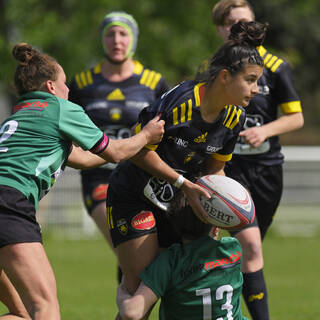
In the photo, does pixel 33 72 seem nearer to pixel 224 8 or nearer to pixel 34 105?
pixel 34 105

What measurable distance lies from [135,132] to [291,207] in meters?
11.2

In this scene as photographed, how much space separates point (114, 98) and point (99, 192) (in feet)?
2.90

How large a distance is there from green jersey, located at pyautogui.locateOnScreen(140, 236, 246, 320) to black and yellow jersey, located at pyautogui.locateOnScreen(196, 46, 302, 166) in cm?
138

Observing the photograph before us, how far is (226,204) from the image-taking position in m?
4.95

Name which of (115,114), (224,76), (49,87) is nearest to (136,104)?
(115,114)

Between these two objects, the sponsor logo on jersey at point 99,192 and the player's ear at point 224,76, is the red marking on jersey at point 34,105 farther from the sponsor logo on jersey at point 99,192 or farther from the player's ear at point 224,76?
the sponsor logo on jersey at point 99,192

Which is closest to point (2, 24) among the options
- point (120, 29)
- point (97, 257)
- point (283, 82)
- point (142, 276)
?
point (97, 257)

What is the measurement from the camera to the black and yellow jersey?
6.30 m

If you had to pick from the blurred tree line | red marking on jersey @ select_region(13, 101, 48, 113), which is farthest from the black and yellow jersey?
the blurred tree line

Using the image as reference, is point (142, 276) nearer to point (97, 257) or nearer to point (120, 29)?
point (120, 29)

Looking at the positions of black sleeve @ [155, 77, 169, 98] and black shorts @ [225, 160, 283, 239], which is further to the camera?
black sleeve @ [155, 77, 169, 98]

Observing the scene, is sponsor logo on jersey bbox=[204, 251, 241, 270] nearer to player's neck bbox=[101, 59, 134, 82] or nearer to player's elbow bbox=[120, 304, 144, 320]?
player's elbow bbox=[120, 304, 144, 320]

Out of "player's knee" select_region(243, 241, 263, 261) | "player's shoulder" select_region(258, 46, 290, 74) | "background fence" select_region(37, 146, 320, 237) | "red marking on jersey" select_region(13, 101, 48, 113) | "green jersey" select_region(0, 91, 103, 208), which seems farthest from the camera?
"background fence" select_region(37, 146, 320, 237)

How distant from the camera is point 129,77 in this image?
25.0 ft
